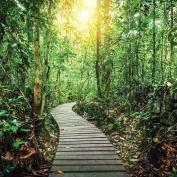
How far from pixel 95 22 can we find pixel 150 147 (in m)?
9.63

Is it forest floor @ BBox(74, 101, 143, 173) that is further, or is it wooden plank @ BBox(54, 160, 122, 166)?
forest floor @ BBox(74, 101, 143, 173)

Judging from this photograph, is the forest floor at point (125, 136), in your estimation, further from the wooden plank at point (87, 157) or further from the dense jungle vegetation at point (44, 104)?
the wooden plank at point (87, 157)

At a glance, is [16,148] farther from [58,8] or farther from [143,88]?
[143,88]

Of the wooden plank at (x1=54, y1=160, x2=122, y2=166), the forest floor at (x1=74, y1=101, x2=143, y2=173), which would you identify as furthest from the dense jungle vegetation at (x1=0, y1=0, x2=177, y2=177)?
the wooden plank at (x1=54, y1=160, x2=122, y2=166)

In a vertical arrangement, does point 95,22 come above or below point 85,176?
above

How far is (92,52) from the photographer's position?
17281mm

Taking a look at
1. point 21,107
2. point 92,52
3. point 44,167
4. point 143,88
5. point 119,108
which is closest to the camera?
point 44,167

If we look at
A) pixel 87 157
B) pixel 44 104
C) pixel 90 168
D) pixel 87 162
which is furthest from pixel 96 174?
pixel 44 104

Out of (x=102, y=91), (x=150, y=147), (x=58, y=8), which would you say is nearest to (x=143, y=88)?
(x=102, y=91)

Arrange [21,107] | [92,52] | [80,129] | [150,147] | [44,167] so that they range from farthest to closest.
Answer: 1. [92,52]
2. [80,129]
3. [21,107]
4. [150,147]
5. [44,167]

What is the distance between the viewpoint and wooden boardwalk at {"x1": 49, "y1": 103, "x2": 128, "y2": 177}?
4.82m

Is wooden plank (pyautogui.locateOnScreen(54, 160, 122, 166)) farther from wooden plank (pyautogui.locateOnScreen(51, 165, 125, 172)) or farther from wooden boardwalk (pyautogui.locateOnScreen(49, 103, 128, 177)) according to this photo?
wooden plank (pyautogui.locateOnScreen(51, 165, 125, 172))

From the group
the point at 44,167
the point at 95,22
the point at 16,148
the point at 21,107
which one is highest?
the point at 95,22

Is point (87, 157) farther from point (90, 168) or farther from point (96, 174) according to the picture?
point (96, 174)
